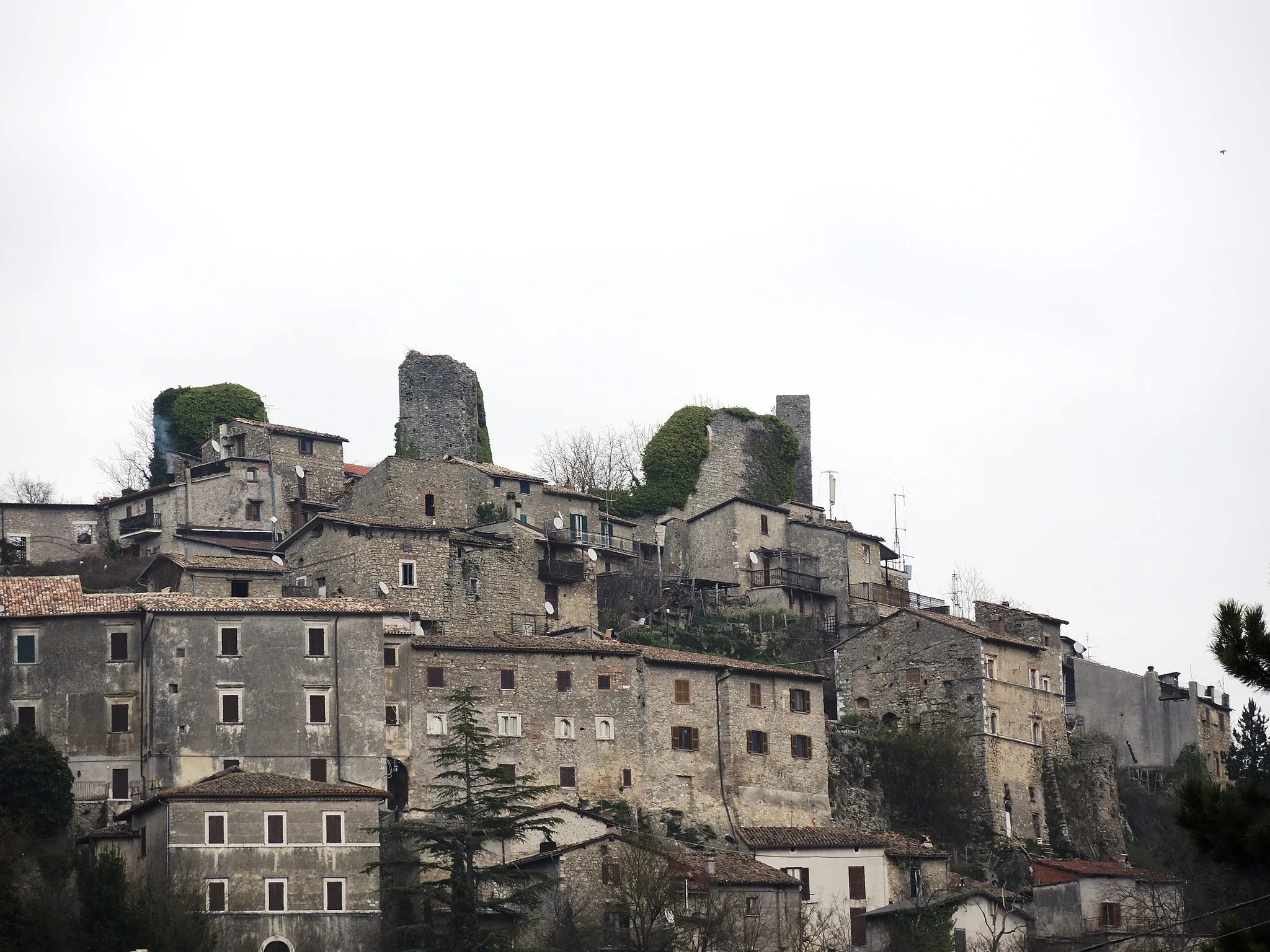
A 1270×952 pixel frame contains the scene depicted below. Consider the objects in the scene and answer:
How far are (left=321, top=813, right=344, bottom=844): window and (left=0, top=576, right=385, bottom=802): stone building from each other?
4.18 m

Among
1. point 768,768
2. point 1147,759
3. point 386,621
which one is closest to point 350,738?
point 386,621

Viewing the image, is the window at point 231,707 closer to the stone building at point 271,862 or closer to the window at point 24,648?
the stone building at point 271,862

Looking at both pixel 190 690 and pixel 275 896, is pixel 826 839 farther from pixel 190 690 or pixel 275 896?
pixel 190 690

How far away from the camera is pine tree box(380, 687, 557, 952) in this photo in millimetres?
50531

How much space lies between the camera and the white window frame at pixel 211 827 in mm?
52562

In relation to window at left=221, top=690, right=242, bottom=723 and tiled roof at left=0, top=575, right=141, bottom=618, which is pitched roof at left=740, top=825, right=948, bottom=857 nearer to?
window at left=221, top=690, right=242, bottom=723

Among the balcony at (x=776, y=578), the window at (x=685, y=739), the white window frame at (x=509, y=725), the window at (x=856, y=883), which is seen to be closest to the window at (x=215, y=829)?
the white window frame at (x=509, y=725)

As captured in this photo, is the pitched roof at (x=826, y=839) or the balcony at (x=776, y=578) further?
the balcony at (x=776, y=578)

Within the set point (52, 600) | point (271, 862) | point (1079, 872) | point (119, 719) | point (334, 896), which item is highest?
point (52, 600)

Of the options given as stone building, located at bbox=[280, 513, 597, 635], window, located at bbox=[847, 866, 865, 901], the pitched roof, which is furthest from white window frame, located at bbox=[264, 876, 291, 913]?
window, located at bbox=[847, 866, 865, 901]

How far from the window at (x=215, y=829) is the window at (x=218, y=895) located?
0.90 meters

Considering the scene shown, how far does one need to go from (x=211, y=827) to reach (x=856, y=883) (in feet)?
57.5

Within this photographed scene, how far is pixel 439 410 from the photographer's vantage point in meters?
87.6

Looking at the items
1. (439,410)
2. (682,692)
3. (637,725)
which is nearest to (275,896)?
(637,725)
